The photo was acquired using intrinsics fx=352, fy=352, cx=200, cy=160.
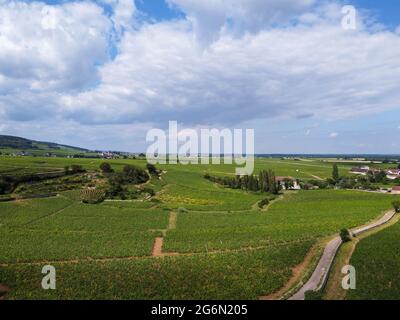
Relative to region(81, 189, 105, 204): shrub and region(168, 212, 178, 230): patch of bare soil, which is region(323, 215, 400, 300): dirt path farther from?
region(81, 189, 105, 204): shrub

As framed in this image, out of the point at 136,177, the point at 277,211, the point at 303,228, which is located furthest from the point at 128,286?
the point at 136,177

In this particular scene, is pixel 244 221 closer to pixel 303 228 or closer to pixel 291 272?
pixel 303 228

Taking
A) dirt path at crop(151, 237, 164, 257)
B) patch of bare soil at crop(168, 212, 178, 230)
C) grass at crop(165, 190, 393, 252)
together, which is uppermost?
grass at crop(165, 190, 393, 252)

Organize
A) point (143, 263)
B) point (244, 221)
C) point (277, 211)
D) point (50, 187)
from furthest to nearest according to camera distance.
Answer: point (50, 187) < point (277, 211) < point (244, 221) < point (143, 263)

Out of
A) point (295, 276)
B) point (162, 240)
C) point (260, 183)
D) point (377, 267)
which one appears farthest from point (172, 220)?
point (260, 183)

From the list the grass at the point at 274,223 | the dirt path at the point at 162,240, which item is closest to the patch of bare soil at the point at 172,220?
the dirt path at the point at 162,240

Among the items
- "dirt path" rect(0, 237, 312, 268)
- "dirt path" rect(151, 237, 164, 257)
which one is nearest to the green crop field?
"dirt path" rect(0, 237, 312, 268)

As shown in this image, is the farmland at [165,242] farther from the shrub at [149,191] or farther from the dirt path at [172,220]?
the shrub at [149,191]
